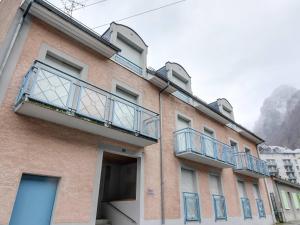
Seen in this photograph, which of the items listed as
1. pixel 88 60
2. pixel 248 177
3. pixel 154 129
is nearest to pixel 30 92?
pixel 88 60

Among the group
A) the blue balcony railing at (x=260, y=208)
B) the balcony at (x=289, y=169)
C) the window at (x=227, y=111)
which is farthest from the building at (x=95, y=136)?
the balcony at (x=289, y=169)

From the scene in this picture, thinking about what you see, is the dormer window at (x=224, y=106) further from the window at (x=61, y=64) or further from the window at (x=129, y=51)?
the window at (x=61, y=64)

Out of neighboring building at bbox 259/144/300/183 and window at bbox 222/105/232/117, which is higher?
neighboring building at bbox 259/144/300/183

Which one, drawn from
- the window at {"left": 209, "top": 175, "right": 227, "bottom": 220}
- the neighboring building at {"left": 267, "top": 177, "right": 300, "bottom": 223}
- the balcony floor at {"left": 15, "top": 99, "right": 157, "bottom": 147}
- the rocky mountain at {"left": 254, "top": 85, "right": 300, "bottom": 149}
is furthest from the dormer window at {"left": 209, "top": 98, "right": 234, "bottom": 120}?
the rocky mountain at {"left": 254, "top": 85, "right": 300, "bottom": 149}

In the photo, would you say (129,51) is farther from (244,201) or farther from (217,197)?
(244,201)

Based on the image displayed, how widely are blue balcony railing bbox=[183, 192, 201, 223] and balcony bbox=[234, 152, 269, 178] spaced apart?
4728 mm

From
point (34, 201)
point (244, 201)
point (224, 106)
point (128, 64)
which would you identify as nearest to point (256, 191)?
point (244, 201)

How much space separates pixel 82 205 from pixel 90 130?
2.22 meters

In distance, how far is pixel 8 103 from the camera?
18.0 ft

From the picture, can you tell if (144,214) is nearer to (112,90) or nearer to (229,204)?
(112,90)

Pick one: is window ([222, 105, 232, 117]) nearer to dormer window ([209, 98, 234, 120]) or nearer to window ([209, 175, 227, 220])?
dormer window ([209, 98, 234, 120])

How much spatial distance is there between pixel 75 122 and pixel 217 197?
8.69m

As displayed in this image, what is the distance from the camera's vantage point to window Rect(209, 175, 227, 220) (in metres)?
10.6

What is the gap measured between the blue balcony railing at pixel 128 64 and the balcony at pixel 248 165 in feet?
28.0
